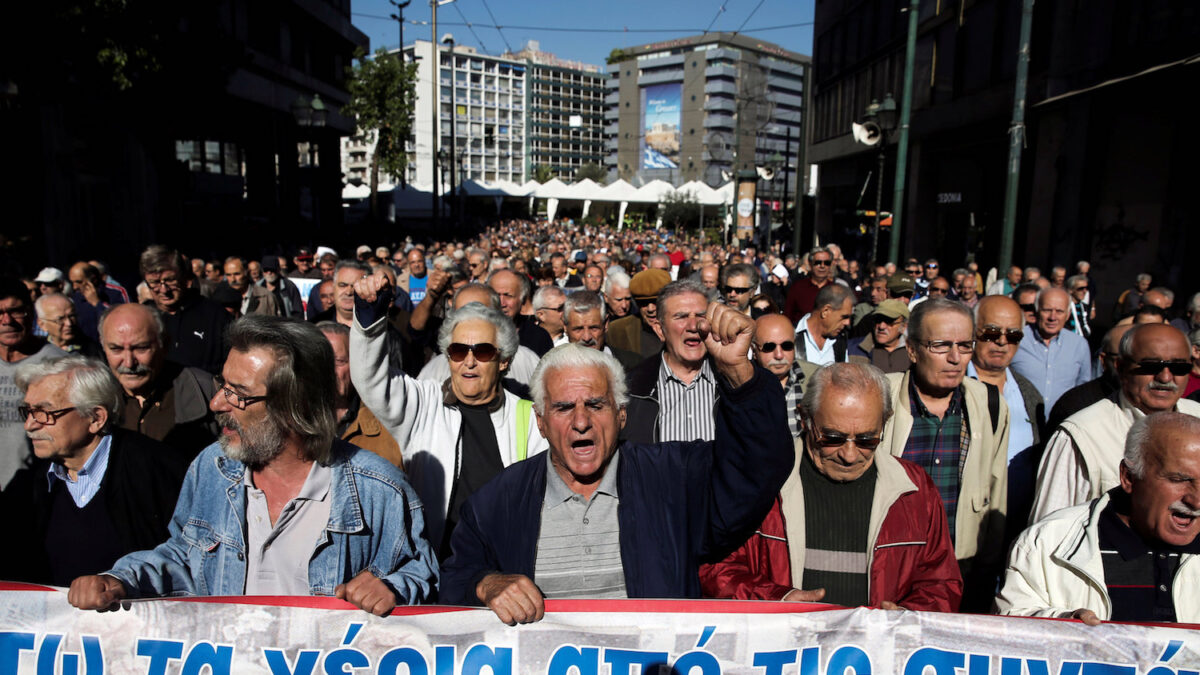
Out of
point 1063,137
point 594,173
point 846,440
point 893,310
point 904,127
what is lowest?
point 846,440

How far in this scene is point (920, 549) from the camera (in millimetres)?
2664

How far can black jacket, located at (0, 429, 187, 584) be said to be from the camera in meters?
2.87

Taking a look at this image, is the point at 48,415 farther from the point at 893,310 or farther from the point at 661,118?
the point at 661,118

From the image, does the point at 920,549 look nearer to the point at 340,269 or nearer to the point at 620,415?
the point at 620,415

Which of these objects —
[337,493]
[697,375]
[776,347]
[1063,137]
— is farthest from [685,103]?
[337,493]

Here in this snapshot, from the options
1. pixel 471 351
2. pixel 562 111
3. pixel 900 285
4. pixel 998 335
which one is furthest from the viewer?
pixel 562 111

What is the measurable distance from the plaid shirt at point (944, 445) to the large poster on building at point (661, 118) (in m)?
128

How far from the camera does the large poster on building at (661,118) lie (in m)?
130

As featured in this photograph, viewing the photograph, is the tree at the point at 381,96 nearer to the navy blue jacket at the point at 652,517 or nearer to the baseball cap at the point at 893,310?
the baseball cap at the point at 893,310

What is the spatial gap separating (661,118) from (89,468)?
441 ft

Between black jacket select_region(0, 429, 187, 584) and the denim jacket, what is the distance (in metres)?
0.40

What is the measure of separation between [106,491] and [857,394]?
9.02 ft

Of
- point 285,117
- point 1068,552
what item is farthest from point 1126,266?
point 285,117

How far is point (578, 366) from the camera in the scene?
2.56 m
